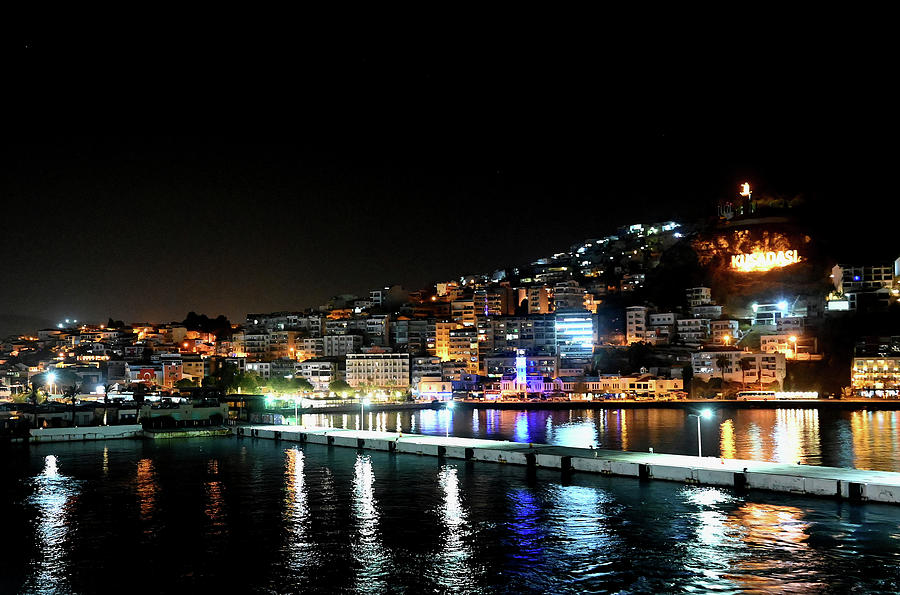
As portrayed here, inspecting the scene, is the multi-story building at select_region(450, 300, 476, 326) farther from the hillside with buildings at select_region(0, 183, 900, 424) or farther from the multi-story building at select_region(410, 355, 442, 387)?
the multi-story building at select_region(410, 355, 442, 387)

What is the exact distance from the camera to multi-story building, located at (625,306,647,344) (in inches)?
4306

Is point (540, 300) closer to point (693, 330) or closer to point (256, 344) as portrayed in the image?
point (693, 330)

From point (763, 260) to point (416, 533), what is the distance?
100762 mm

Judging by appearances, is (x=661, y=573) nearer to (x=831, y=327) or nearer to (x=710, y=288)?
(x=831, y=327)

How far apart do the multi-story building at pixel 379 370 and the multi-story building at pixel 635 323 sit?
32.1m

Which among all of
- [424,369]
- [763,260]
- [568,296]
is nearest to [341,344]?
[424,369]

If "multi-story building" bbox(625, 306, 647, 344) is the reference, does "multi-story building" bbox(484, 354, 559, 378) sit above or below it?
below

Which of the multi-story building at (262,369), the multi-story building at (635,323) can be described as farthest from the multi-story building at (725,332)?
the multi-story building at (262,369)

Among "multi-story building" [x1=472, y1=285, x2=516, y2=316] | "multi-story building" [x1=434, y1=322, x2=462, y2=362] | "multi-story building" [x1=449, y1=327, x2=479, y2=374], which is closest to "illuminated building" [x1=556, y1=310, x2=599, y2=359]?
"multi-story building" [x1=449, y1=327, x2=479, y2=374]

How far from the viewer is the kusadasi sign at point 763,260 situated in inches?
4336

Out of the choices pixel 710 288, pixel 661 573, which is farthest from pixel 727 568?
pixel 710 288

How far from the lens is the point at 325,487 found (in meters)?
32.3

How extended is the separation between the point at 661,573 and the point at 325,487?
17118 millimetres

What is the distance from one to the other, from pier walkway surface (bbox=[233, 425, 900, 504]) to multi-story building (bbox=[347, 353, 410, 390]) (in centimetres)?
5613
